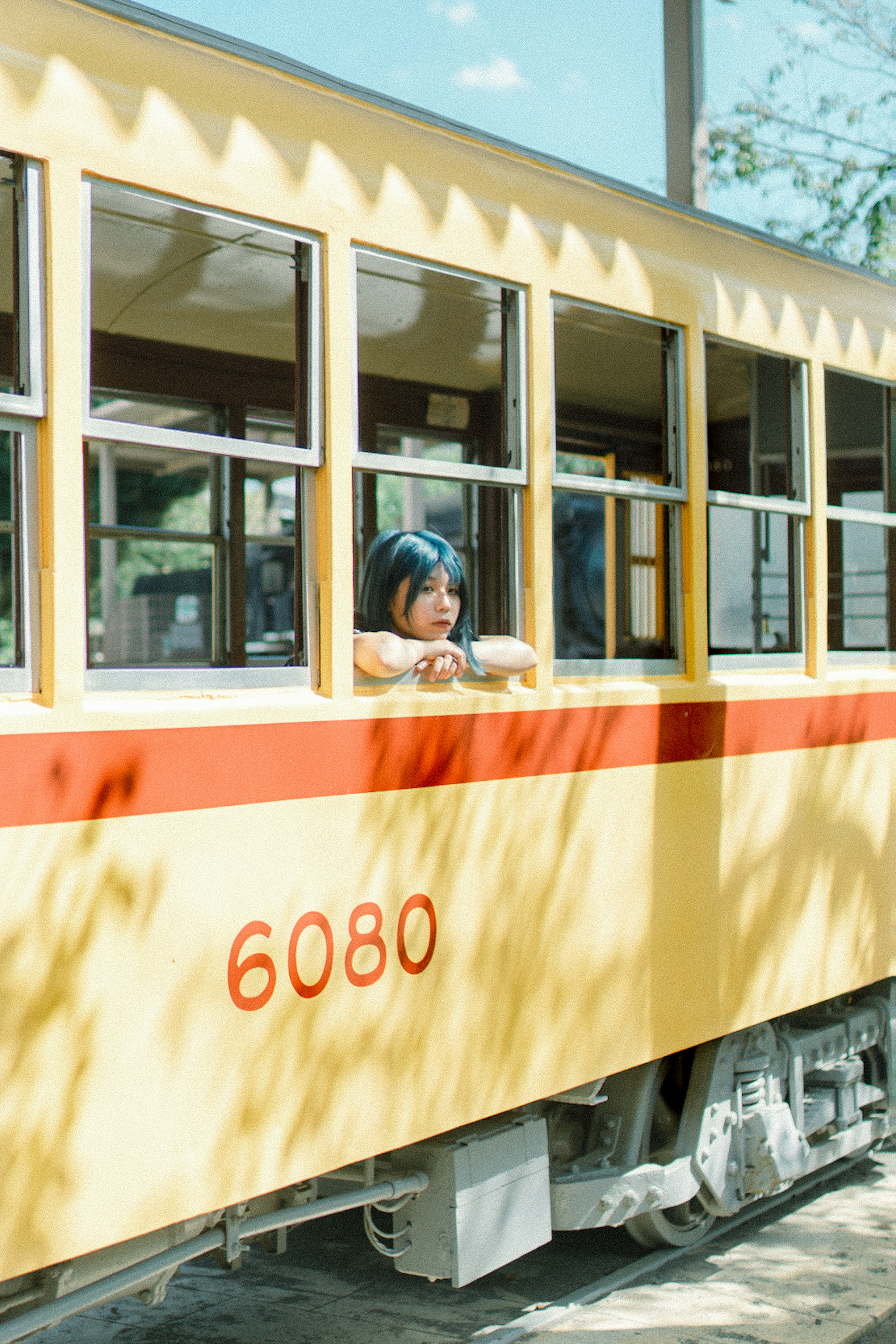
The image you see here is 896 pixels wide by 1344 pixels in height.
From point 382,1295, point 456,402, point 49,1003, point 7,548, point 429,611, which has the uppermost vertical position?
point 456,402

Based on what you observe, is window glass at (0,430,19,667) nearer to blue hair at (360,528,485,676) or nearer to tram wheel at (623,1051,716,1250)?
blue hair at (360,528,485,676)

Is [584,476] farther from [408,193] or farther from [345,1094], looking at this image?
[345,1094]

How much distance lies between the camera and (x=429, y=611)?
3.59 metres

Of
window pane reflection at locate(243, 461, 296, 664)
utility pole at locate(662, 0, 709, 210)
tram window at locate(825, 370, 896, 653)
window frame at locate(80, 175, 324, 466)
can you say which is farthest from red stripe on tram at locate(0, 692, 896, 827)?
utility pole at locate(662, 0, 709, 210)

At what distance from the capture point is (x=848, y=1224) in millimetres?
5293

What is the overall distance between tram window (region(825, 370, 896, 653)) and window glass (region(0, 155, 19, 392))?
114 inches

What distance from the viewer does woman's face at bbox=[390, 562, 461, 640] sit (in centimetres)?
359

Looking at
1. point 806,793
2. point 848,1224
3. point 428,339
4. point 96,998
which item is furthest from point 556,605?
point 96,998

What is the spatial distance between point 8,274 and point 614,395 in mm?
2851

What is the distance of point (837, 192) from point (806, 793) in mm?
9761

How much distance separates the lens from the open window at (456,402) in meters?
3.71

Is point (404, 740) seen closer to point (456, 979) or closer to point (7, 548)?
point (456, 979)

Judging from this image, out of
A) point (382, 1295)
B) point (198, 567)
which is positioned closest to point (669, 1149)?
point (382, 1295)

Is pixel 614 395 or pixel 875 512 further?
pixel 614 395
